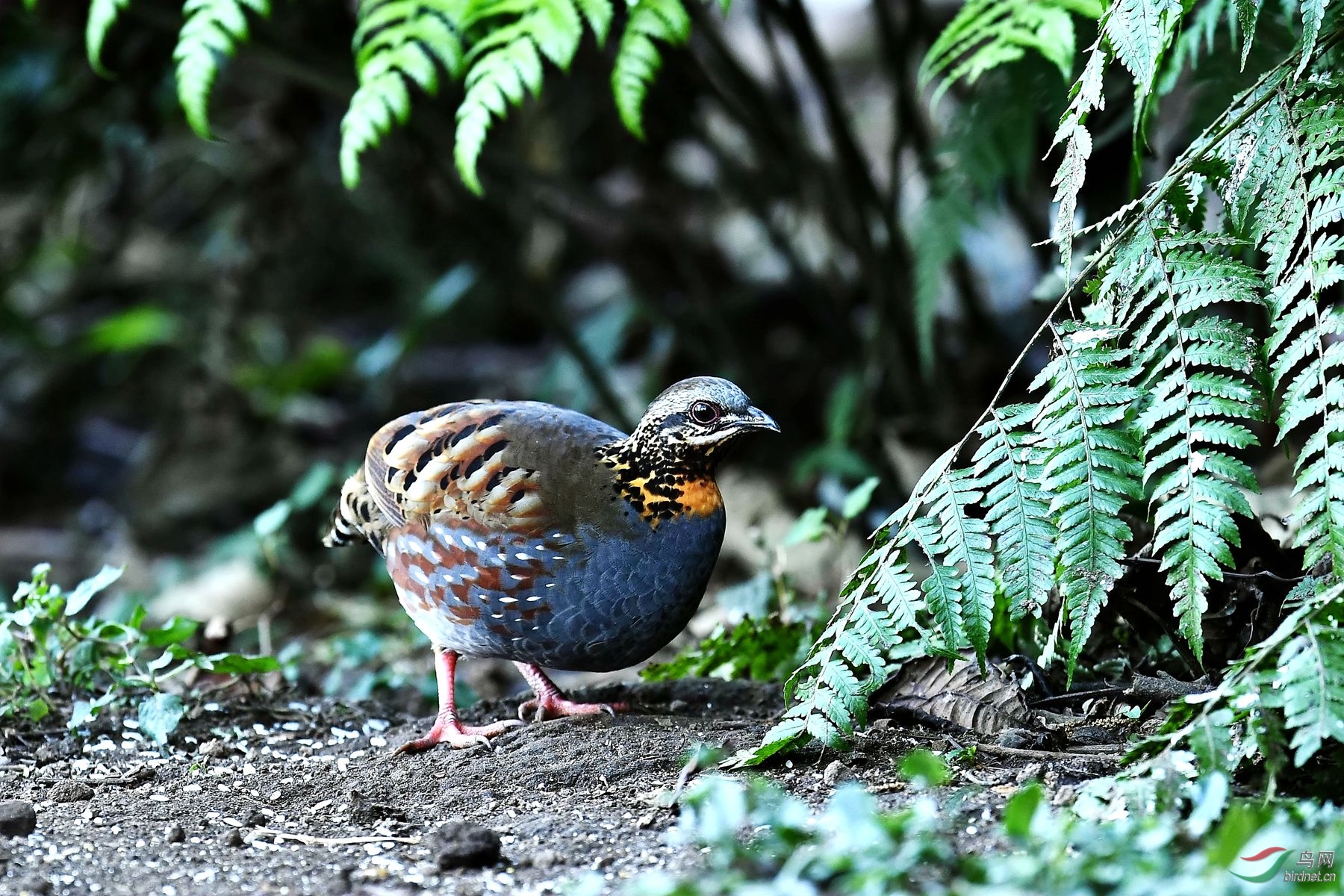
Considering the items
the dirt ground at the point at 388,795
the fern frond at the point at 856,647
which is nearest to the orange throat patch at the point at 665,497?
the dirt ground at the point at 388,795

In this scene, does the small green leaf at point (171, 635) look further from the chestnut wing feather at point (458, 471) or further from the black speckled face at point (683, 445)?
the black speckled face at point (683, 445)

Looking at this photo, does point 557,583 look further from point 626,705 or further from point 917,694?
point 917,694

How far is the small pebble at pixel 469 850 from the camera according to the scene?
2.65m

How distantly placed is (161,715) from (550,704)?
1.04 meters

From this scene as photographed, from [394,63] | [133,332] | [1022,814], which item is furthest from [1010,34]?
[133,332]

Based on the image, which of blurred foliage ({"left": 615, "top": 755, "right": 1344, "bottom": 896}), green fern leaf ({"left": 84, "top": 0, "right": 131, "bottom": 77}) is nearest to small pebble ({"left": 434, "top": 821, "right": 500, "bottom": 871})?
blurred foliage ({"left": 615, "top": 755, "right": 1344, "bottom": 896})

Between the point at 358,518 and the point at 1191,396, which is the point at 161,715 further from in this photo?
the point at 1191,396

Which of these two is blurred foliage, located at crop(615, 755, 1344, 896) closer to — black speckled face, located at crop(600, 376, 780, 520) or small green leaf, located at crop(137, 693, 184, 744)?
black speckled face, located at crop(600, 376, 780, 520)

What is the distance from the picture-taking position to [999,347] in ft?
20.6

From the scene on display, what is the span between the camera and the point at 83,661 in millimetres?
3883

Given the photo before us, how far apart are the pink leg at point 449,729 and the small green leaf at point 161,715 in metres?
0.60

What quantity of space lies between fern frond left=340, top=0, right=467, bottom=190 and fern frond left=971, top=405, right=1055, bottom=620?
1.88m

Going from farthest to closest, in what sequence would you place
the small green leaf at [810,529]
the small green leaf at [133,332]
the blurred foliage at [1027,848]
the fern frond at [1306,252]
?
the small green leaf at [133,332], the small green leaf at [810,529], the fern frond at [1306,252], the blurred foliage at [1027,848]

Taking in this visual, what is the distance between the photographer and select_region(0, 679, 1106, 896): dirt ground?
265 centimetres
